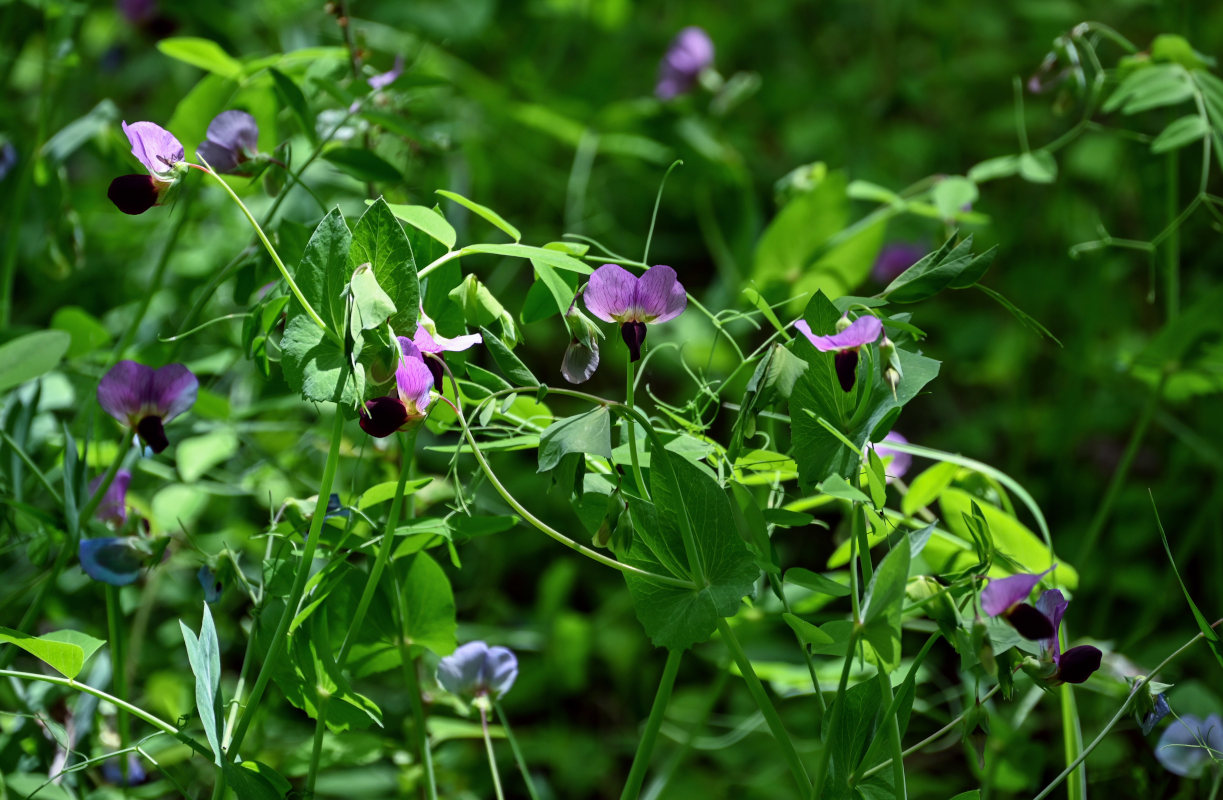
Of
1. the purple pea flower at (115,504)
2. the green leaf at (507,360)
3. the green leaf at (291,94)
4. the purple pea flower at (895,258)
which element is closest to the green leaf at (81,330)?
the purple pea flower at (115,504)

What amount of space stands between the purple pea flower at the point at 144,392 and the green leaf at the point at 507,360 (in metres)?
0.25

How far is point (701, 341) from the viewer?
1.50m

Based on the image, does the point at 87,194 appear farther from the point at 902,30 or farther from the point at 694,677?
the point at 902,30

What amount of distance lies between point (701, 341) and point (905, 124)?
2.19 ft

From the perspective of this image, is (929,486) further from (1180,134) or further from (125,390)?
(125,390)

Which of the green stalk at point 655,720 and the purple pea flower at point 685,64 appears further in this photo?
the purple pea flower at point 685,64

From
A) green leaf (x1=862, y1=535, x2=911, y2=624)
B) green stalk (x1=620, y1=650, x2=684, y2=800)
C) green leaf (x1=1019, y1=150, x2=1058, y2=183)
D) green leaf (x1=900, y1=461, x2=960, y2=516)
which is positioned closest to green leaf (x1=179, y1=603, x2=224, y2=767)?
green stalk (x1=620, y1=650, x2=684, y2=800)

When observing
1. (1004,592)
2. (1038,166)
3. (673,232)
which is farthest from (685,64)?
(1004,592)

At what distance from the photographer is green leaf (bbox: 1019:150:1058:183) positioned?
0.92 meters

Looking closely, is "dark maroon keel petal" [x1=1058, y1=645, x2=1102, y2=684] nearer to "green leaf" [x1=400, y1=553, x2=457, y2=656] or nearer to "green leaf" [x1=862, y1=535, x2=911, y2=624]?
"green leaf" [x1=862, y1=535, x2=911, y2=624]

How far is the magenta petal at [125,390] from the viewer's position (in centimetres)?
67

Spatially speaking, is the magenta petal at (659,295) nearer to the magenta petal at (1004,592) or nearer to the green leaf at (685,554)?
the green leaf at (685,554)

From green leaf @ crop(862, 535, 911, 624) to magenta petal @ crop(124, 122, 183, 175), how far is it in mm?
429

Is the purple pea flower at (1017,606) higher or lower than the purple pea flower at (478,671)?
higher
